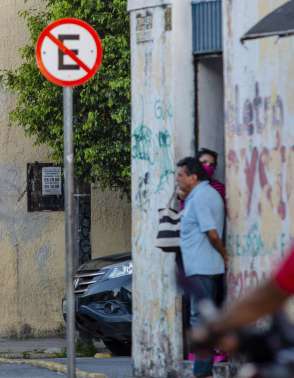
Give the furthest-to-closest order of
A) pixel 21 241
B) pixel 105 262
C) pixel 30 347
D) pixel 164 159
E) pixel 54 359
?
pixel 21 241 < pixel 30 347 < pixel 105 262 < pixel 54 359 < pixel 164 159

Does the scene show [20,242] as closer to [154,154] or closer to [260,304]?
[154,154]

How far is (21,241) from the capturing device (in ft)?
68.8

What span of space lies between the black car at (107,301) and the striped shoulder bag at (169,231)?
4.81m

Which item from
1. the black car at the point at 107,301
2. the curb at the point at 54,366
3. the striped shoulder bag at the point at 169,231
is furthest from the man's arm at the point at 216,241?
the black car at the point at 107,301

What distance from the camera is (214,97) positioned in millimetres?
11695

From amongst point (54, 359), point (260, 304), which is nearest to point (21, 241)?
point (54, 359)

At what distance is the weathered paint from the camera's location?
20766mm

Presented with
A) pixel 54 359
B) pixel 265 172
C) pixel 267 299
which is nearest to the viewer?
pixel 267 299

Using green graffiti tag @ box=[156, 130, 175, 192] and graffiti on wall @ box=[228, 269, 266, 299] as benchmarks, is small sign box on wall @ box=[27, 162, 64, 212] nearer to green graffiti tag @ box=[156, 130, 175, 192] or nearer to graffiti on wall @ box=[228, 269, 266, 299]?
green graffiti tag @ box=[156, 130, 175, 192]

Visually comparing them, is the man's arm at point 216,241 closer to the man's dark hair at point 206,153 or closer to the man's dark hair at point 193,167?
the man's dark hair at point 193,167

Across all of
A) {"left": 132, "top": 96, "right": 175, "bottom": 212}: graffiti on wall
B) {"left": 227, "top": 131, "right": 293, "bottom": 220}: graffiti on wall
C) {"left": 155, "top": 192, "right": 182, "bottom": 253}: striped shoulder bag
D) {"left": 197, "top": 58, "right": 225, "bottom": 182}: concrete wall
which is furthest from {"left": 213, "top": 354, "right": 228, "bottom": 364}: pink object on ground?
{"left": 197, "top": 58, "right": 225, "bottom": 182}: concrete wall

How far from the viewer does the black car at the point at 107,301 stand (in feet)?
51.5

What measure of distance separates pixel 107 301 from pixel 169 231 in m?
5.17

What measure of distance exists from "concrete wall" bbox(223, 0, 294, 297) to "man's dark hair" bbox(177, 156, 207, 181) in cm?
49
